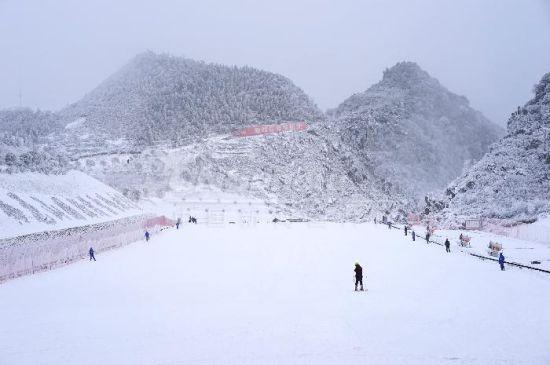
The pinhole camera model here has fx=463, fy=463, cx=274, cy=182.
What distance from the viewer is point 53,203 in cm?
3675

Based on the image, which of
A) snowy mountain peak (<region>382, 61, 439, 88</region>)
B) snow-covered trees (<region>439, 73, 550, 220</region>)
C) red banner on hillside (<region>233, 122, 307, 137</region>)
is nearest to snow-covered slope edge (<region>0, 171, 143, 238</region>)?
snow-covered trees (<region>439, 73, 550, 220</region>)

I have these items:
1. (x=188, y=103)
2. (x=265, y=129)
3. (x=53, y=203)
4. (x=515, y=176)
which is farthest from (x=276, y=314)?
(x=188, y=103)

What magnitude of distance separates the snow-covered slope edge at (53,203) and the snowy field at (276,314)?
6158 millimetres

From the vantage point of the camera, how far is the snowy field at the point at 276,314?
10.8 meters

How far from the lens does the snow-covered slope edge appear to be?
97.6 feet

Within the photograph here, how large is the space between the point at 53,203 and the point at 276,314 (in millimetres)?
28622

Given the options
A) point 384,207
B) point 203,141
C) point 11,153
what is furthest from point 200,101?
point 11,153

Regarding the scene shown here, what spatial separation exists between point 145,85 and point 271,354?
397ft

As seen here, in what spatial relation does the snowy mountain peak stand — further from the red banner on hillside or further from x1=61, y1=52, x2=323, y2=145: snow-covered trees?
the red banner on hillside

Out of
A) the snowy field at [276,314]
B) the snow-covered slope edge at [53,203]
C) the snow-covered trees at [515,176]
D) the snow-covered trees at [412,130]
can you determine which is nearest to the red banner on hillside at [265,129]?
the snow-covered trees at [412,130]

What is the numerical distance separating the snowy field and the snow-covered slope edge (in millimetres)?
6158

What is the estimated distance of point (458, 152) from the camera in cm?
13362

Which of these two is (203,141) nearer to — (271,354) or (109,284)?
(109,284)

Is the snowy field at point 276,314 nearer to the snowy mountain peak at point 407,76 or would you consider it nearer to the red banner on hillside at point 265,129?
the red banner on hillside at point 265,129
